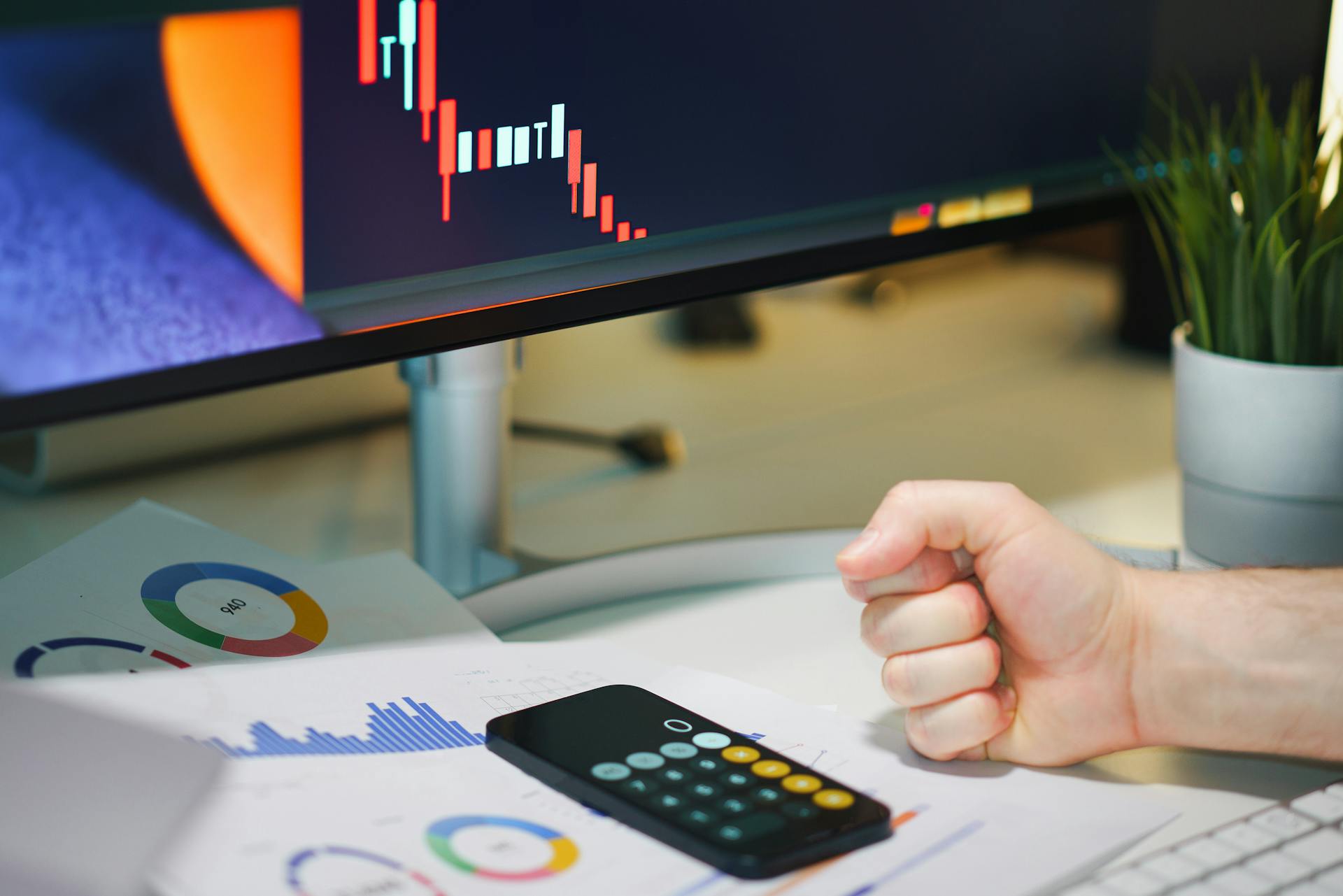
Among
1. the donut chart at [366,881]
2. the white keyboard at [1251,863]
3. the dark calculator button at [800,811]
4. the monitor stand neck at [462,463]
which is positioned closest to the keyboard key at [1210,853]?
the white keyboard at [1251,863]

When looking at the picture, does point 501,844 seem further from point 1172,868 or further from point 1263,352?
point 1263,352

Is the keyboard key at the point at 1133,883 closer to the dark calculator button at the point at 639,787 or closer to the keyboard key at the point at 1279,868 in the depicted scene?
the keyboard key at the point at 1279,868

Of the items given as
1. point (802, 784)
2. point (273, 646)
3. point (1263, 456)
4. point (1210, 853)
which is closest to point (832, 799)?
point (802, 784)

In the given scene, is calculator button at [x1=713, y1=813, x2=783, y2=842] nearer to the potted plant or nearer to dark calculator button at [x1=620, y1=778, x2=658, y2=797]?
dark calculator button at [x1=620, y1=778, x2=658, y2=797]

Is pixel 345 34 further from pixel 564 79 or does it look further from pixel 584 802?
pixel 584 802

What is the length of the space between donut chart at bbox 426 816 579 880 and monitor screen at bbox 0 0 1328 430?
18cm

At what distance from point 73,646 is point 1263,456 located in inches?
21.3

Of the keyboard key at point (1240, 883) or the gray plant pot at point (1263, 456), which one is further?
the gray plant pot at point (1263, 456)

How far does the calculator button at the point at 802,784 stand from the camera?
425 millimetres

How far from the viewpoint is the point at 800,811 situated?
0.41 m

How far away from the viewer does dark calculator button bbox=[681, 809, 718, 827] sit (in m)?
0.40

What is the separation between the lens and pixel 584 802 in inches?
16.6

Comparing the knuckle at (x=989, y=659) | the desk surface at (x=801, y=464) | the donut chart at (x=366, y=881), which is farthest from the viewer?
the desk surface at (x=801, y=464)

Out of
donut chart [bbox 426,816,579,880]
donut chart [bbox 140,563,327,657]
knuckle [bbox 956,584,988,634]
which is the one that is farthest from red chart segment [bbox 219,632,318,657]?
knuckle [bbox 956,584,988,634]
